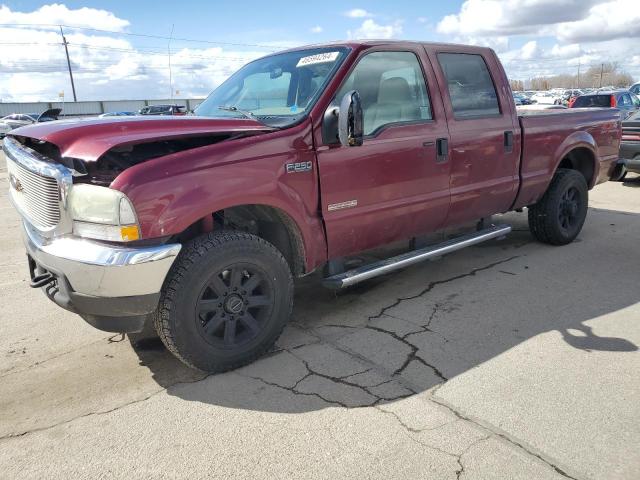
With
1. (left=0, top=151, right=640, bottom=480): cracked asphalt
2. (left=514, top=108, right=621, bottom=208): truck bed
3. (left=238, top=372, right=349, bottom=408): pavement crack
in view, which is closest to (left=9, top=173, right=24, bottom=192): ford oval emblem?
(left=0, top=151, right=640, bottom=480): cracked asphalt

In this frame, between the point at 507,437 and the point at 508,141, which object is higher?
the point at 508,141

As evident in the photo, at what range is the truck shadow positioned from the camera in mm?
3100

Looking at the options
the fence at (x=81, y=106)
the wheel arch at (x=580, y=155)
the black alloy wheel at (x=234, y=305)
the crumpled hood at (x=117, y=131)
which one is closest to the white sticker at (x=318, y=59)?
the crumpled hood at (x=117, y=131)

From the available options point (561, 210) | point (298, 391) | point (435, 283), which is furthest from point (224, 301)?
point (561, 210)

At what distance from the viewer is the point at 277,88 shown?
402cm

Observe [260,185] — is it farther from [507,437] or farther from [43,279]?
[507,437]

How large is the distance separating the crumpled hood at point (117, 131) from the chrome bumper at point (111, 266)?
0.49 m

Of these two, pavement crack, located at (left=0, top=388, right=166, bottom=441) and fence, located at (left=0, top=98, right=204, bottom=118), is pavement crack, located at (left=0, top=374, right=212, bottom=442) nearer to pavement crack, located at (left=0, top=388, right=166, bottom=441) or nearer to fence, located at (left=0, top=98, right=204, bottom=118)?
pavement crack, located at (left=0, top=388, right=166, bottom=441)

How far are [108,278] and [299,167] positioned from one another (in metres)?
1.35

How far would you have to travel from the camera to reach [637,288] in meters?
4.60

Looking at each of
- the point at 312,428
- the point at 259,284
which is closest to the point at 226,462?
the point at 312,428

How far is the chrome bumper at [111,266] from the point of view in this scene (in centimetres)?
275

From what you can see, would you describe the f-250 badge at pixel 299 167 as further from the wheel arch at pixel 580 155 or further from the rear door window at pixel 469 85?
the wheel arch at pixel 580 155

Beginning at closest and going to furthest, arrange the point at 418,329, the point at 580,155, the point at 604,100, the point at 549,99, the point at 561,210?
the point at 418,329 → the point at 561,210 → the point at 580,155 → the point at 604,100 → the point at 549,99
